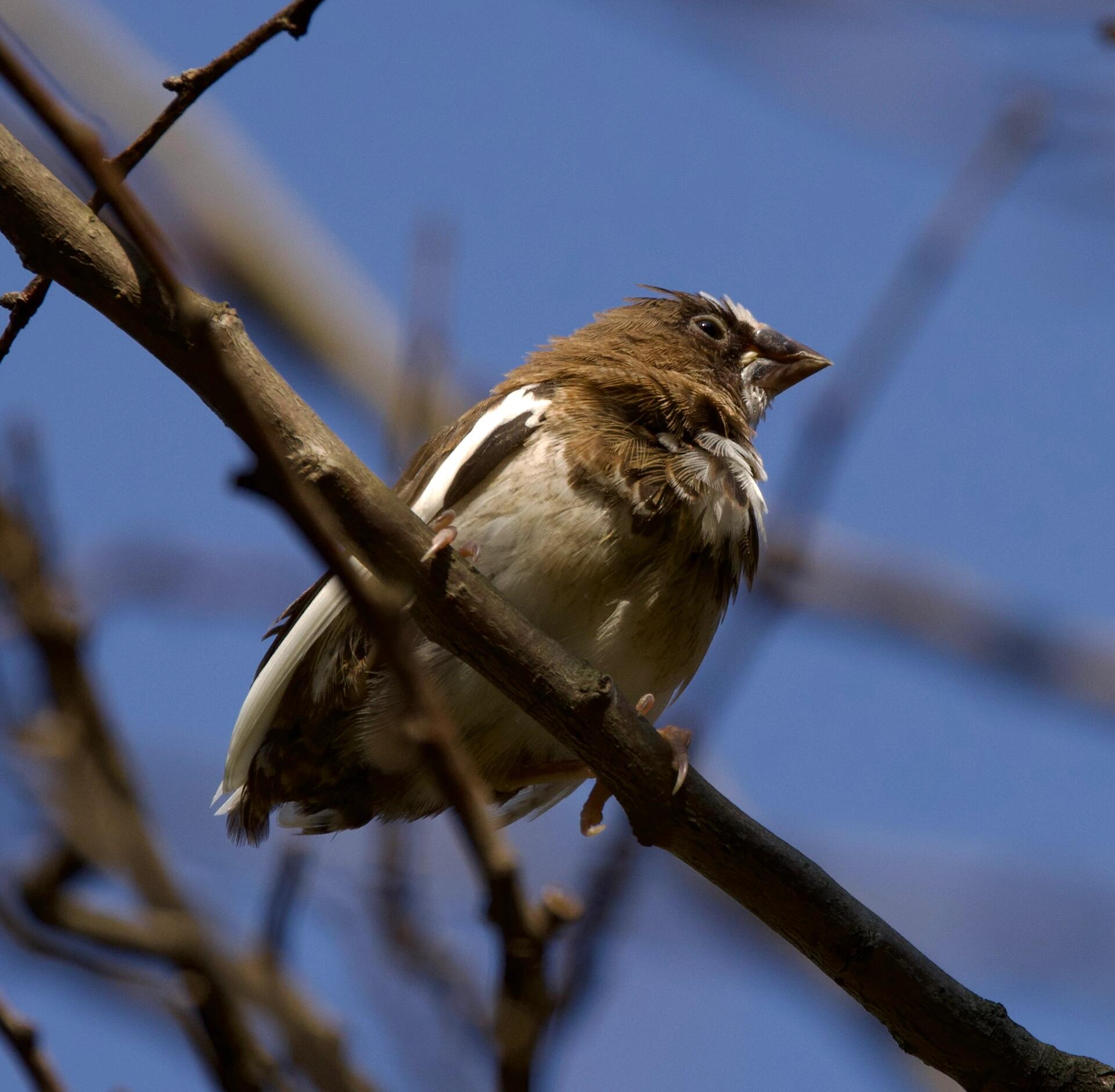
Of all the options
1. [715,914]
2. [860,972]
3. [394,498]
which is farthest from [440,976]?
[715,914]

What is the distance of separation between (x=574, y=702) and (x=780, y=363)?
3142mm

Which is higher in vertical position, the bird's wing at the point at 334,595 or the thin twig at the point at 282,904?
the bird's wing at the point at 334,595

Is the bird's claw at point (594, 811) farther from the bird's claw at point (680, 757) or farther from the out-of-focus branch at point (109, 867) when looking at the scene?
the out-of-focus branch at point (109, 867)

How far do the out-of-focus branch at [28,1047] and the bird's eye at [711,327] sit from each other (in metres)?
4.57

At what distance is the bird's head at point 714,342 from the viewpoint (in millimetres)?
5848

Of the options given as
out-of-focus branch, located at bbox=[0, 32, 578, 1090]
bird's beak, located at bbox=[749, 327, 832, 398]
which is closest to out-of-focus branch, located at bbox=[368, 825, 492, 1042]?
out-of-focus branch, located at bbox=[0, 32, 578, 1090]

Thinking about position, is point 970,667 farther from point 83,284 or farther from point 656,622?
point 83,284

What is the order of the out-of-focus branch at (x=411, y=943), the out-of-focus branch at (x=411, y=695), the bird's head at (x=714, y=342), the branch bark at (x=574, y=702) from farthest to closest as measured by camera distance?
the bird's head at (x=714, y=342)
the out-of-focus branch at (x=411, y=943)
the branch bark at (x=574, y=702)
the out-of-focus branch at (x=411, y=695)

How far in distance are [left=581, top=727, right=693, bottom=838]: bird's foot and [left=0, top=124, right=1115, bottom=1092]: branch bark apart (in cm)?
3

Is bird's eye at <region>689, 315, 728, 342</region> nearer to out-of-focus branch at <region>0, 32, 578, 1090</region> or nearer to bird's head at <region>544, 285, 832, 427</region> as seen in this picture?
bird's head at <region>544, 285, 832, 427</region>

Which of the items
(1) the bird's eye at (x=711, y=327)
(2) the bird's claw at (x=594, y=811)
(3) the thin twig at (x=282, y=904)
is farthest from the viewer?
(1) the bird's eye at (x=711, y=327)

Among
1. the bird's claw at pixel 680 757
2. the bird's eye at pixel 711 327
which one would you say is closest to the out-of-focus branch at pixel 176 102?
the bird's claw at pixel 680 757

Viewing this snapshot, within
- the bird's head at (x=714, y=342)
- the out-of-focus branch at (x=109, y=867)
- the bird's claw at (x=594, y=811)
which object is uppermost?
the bird's head at (x=714, y=342)

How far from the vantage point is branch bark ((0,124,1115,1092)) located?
318cm
